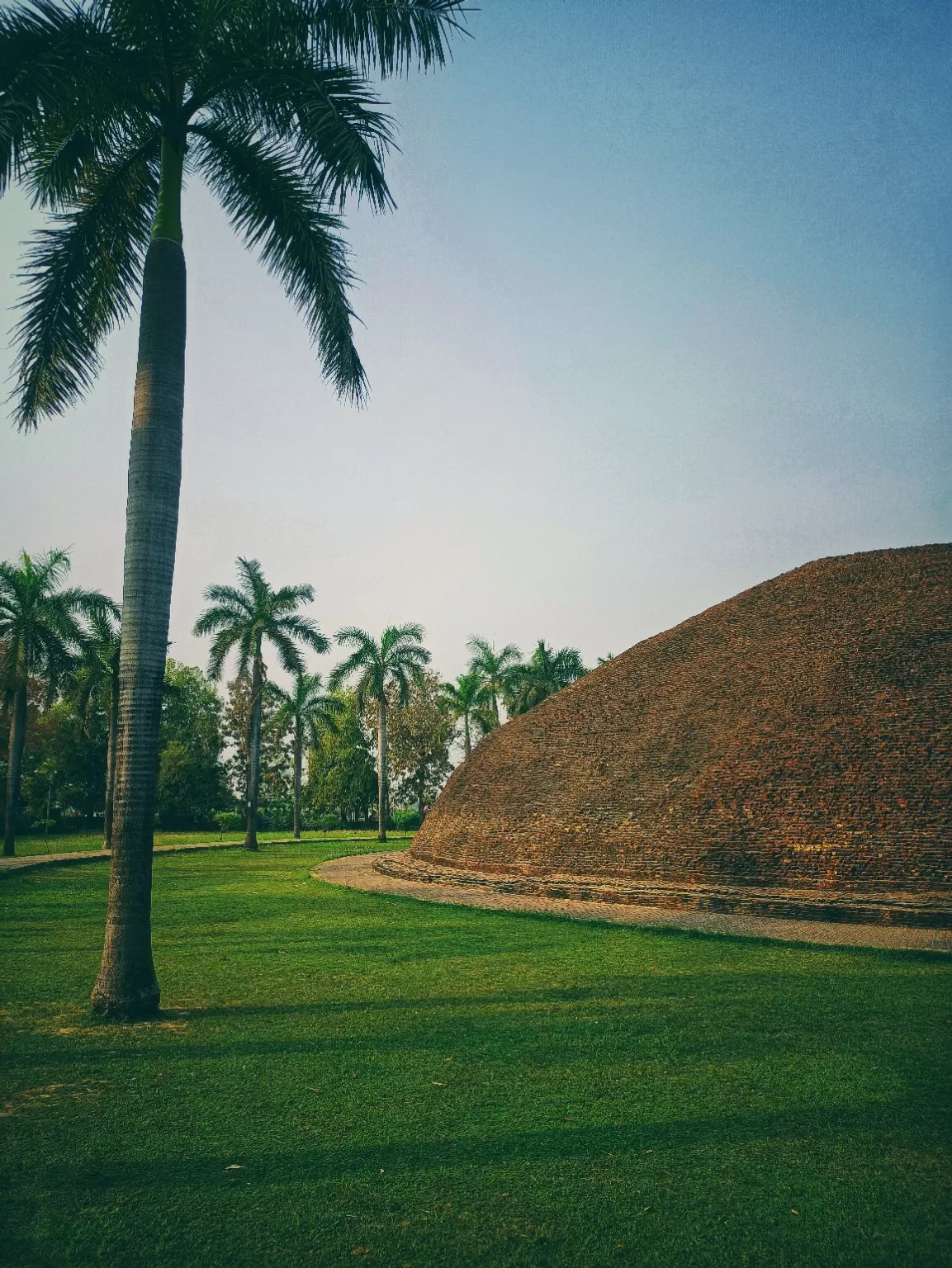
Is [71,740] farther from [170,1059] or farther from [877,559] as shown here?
[170,1059]

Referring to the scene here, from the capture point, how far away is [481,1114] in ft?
16.1

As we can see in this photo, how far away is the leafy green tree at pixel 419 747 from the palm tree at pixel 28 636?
33.2 meters

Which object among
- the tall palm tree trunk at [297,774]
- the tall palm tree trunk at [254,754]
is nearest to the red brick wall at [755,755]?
the tall palm tree trunk at [254,754]

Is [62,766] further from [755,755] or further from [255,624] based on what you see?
[755,755]

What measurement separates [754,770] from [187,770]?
4483 cm

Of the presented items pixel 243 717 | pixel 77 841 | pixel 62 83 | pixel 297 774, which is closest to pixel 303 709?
pixel 297 774

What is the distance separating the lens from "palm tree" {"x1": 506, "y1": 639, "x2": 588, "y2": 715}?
4853 cm

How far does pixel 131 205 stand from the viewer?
901 cm

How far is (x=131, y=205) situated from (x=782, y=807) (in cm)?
1488

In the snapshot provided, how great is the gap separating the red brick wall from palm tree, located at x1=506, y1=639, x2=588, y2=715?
914 inches

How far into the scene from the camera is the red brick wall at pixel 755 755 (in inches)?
601

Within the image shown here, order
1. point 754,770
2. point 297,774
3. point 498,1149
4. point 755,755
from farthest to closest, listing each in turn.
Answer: point 297,774 → point 755,755 → point 754,770 → point 498,1149

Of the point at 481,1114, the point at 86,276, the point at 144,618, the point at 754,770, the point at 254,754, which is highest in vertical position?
the point at 86,276

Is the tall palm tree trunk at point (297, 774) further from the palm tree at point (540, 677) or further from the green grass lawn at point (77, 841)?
the palm tree at point (540, 677)
